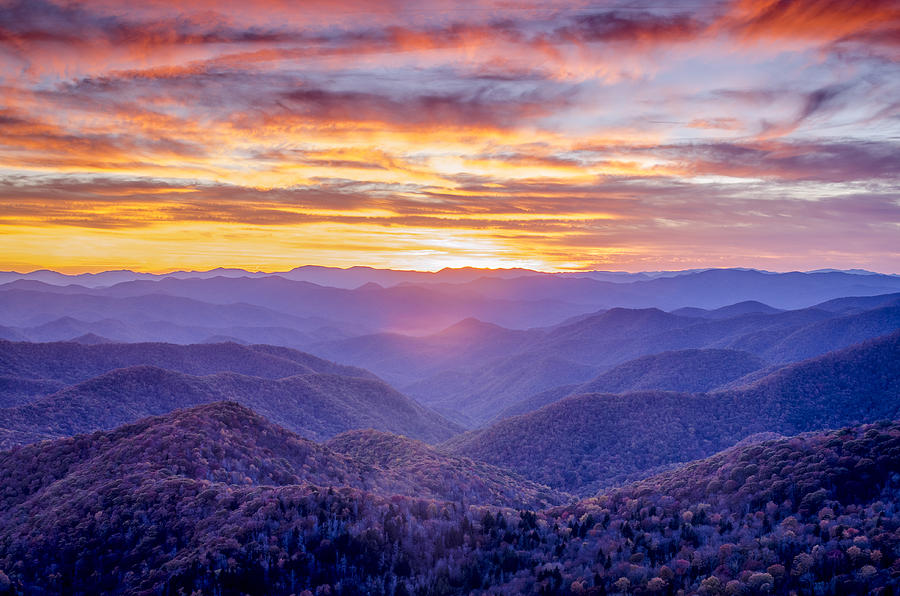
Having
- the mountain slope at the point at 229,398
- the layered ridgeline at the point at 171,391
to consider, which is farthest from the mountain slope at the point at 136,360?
the mountain slope at the point at 229,398

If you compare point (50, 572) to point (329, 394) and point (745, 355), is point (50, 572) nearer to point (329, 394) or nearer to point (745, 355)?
point (329, 394)

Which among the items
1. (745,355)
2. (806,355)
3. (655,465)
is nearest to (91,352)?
(655,465)

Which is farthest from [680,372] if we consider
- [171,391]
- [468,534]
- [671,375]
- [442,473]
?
[468,534]

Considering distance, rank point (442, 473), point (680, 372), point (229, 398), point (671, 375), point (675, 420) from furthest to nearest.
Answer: point (680, 372)
point (671, 375)
point (229, 398)
point (675, 420)
point (442, 473)

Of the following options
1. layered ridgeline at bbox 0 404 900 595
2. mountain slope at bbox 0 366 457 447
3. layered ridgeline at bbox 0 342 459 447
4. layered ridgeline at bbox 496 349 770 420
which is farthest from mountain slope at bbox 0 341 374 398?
layered ridgeline at bbox 0 404 900 595

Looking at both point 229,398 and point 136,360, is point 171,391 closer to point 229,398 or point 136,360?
point 229,398

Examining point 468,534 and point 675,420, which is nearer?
point 468,534
